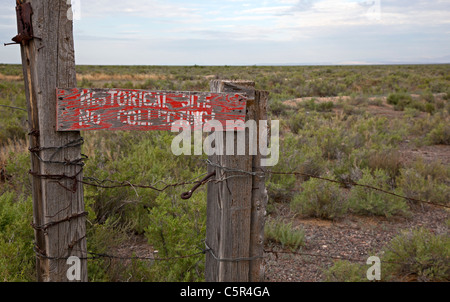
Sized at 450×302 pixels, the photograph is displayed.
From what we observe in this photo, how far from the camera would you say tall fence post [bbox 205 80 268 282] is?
8.16 feet

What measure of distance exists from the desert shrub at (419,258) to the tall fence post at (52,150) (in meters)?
3.22

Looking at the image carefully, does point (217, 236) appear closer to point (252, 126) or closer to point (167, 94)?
point (252, 126)

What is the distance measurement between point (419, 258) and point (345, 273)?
905 millimetres

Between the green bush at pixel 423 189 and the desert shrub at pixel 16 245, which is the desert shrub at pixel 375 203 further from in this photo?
the desert shrub at pixel 16 245

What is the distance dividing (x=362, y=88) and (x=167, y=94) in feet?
82.8

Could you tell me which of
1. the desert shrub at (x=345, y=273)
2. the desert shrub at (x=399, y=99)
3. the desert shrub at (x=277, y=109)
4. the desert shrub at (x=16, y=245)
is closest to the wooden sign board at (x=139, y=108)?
the desert shrub at (x=16, y=245)

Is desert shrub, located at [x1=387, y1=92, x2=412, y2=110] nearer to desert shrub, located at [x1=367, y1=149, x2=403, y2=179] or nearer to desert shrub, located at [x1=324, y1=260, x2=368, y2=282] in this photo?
desert shrub, located at [x1=367, y1=149, x2=403, y2=179]

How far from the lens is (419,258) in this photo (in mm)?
4176

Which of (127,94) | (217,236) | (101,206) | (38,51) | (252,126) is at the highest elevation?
(38,51)

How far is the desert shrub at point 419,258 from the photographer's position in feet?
13.6

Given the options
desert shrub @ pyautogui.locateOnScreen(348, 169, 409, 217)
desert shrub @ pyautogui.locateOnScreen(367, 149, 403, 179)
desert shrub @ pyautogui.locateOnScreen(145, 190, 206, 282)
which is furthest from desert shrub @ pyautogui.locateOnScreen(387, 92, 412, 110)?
desert shrub @ pyautogui.locateOnScreen(145, 190, 206, 282)
